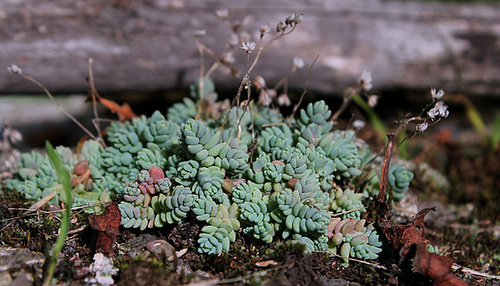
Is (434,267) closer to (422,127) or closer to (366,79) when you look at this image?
(422,127)

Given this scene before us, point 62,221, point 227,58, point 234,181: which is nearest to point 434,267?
point 234,181

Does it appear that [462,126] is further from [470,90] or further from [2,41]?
[2,41]

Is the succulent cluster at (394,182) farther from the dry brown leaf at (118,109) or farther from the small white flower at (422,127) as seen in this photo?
the dry brown leaf at (118,109)

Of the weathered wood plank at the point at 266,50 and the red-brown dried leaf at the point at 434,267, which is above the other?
the weathered wood plank at the point at 266,50

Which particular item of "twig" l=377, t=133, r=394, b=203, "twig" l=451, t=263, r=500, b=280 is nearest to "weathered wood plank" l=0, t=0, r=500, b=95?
"twig" l=377, t=133, r=394, b=203

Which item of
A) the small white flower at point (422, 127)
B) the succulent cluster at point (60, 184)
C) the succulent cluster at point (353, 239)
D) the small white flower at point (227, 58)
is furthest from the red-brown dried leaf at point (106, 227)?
the small white flower at point (422, 127)
